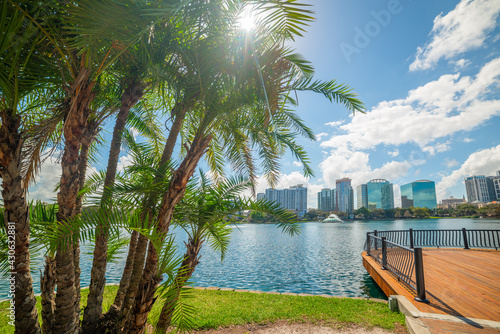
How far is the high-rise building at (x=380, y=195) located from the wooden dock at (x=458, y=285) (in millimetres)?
107373

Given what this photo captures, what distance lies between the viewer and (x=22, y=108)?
3.55 m

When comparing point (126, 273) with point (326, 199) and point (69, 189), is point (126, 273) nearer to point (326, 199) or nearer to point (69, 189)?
point (69, 189)

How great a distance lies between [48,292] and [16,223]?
1.71m

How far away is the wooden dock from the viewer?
14.6 feet

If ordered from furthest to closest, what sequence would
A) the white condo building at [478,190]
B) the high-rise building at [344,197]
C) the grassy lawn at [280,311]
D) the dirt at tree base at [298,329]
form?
the high-rise building at [344,197] → the white condo building at [478,190] → the grassy lawn at [280,311] → the dirt at tree base at [298,329]

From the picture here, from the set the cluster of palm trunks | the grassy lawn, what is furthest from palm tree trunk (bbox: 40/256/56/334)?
the grassy lawn

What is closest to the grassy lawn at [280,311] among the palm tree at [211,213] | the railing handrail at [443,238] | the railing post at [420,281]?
the railing post at [420,281]

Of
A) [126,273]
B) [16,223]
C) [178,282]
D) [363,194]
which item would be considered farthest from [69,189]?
[363,194]

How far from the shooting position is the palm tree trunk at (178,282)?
303 centimetres

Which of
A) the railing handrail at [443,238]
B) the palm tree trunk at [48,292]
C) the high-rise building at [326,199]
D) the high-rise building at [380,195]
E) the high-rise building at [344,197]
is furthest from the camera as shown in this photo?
the high-rise building at [380,195]

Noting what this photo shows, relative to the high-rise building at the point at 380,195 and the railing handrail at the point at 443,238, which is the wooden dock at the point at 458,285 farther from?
the high-rise building at the point at 380,195

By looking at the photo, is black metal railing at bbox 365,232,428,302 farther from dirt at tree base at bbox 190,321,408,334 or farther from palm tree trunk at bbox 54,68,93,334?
palm tree trunk at bbox 54,68,93,334

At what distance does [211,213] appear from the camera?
4.04 meters

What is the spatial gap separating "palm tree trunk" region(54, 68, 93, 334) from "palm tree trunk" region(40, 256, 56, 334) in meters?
0.82
